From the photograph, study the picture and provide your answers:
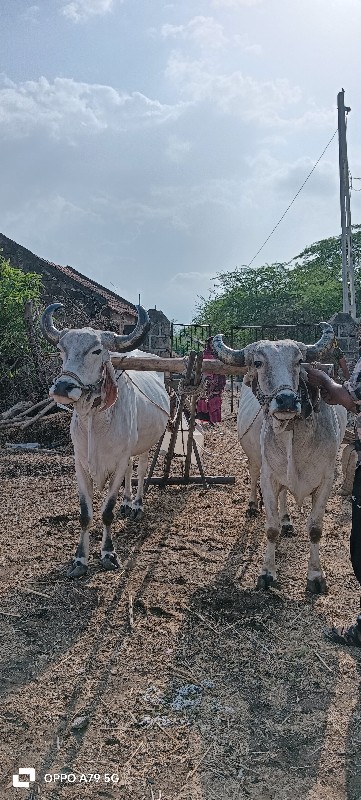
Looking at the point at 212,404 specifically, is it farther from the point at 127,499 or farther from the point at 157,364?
the point at 157,364

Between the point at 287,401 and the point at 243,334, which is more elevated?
the point at 243,334

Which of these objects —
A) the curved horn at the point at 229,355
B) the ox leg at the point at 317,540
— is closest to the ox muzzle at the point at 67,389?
the curved horn at the point at 229,355

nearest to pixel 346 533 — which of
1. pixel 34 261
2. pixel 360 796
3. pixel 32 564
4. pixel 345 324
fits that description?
pixel 32 564

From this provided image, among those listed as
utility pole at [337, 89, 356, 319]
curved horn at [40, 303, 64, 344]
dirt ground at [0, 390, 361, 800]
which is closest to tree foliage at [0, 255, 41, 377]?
dirt ground at [0, 390, 361, 800]

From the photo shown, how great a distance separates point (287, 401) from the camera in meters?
3.57

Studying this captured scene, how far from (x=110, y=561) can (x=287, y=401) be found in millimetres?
2265

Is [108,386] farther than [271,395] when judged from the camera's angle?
Yes

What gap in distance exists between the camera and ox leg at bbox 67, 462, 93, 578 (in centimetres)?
477

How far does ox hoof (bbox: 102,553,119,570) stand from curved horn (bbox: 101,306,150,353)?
67.1 inches

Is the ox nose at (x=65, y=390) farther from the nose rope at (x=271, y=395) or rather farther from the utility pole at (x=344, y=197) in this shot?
the utility pole at (x=344, y=197)

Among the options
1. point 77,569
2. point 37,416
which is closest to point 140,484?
point 77,569

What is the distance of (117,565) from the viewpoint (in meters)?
4.96

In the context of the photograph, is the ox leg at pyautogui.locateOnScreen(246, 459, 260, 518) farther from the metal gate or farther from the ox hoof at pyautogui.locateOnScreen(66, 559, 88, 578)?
the metal gate

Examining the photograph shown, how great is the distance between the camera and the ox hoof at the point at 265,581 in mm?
4492
